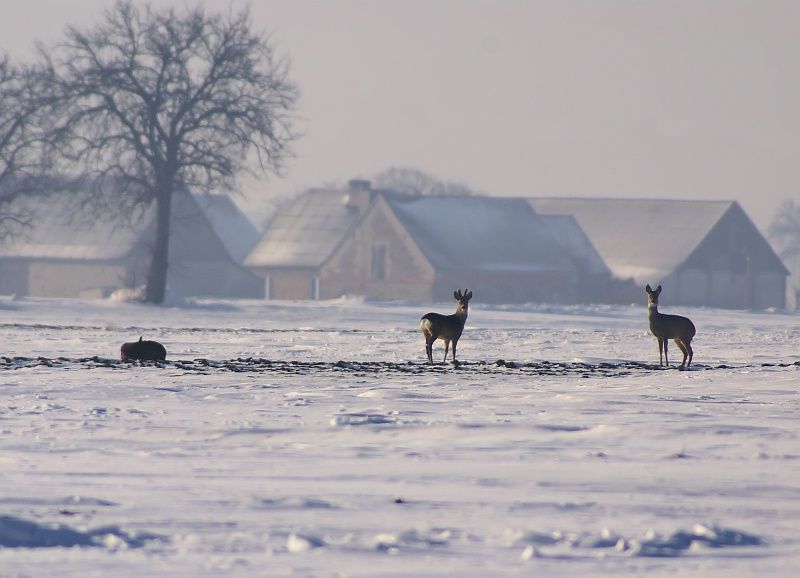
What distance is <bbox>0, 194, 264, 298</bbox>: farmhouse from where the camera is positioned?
9588 centimetres

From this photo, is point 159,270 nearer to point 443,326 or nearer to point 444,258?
point 444,258

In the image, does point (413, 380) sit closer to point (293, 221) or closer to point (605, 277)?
point (605, 277)

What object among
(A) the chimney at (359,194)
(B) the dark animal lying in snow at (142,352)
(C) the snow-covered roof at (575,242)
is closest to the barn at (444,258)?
(C) the snow-covered roof at (575,242)

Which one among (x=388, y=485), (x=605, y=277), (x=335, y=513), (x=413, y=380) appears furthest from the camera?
(x=605, y=277)

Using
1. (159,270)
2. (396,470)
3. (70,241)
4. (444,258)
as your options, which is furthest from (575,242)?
(396,470)

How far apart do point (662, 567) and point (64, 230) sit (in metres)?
93.7

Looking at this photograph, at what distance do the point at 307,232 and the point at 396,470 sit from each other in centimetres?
9324

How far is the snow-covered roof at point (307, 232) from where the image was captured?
4026 inches

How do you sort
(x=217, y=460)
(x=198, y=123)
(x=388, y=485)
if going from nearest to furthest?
1. (x=388, y=485)
2. (x=217, y=460)
3. (x=198, y=123)

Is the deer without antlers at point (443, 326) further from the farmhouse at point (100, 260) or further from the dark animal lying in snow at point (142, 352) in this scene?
the farmhouse at point (100, 260)

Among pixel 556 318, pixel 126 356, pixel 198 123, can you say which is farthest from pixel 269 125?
pixel 126 356

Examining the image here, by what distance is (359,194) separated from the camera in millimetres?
106375

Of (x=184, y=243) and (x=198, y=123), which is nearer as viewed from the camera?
(x=198, y=123)

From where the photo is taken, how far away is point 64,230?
9944cm
